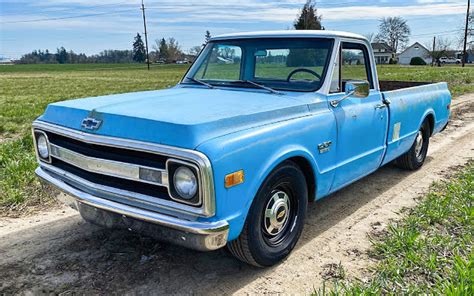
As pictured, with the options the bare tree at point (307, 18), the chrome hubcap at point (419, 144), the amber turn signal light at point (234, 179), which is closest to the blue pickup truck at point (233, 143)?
the amber turn signal light at point (234, 179)

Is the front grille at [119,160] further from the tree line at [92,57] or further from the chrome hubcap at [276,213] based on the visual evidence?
the tree line at [92,57]

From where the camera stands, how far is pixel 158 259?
333cm

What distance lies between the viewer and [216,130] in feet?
8.72

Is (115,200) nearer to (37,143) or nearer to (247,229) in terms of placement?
(247,229)

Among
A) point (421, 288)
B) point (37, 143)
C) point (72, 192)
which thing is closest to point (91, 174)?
point (72, 192)

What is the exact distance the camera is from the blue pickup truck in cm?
256

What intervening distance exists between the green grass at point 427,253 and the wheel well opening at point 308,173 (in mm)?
652

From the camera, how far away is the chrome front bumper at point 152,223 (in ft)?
8.29

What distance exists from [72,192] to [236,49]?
217cm

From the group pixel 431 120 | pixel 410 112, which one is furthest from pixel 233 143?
pixel 431 120

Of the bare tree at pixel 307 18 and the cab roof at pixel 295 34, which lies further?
the bare tree at pixel 307 18

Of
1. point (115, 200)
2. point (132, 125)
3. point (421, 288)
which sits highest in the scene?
point (132, 125)

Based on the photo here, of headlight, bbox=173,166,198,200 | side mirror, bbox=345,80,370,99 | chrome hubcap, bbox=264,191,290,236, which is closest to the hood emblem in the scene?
headlight, bbox=173,166,198,200

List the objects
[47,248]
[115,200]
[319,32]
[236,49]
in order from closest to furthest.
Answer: [115,200]
[47,248]
[319,32]
[236,49]
